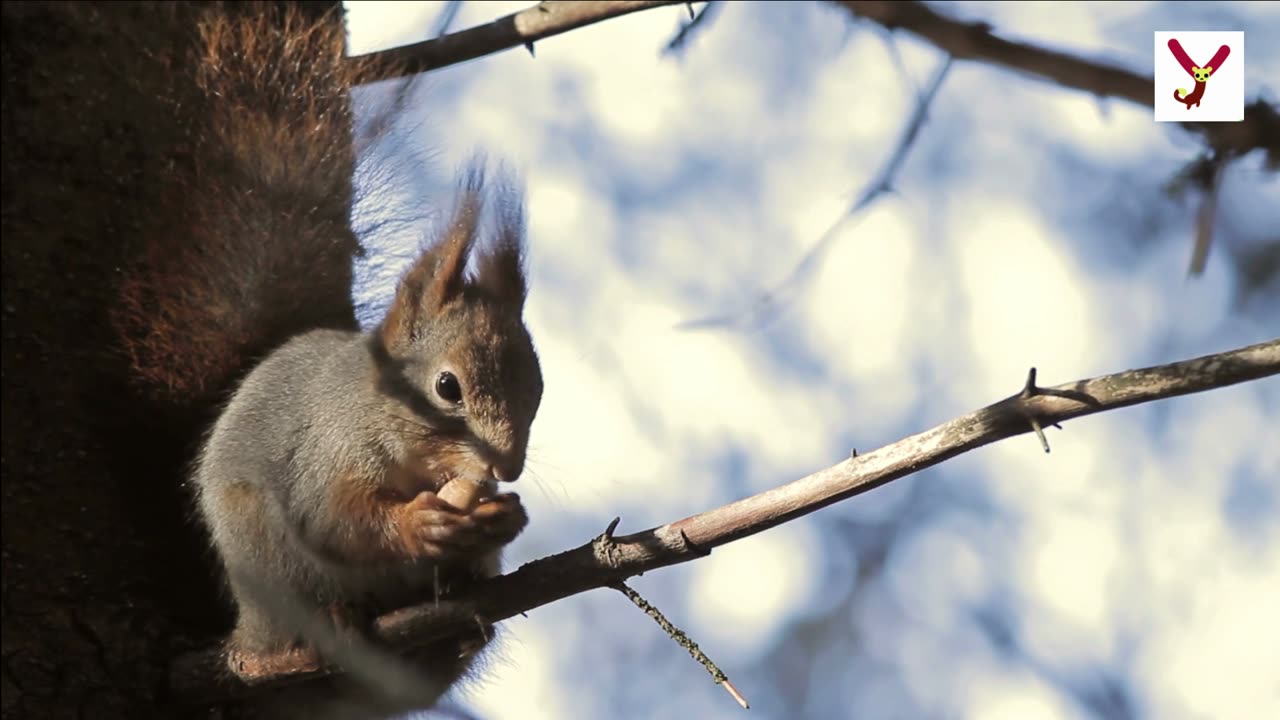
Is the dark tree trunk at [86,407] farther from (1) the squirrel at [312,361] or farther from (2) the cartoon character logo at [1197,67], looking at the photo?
(2) the cartoon character logo at [1197,67]

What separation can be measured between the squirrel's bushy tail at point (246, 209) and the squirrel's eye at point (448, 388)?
0.29 metres

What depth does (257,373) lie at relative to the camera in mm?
1681

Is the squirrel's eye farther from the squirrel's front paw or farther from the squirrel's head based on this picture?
the squirrel's front paw

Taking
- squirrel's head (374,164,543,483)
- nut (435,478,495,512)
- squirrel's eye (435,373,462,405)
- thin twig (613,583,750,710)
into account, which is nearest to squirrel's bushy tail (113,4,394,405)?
squirrel's head (374,164,543,483)

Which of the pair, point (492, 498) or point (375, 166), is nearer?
point (492, 498)

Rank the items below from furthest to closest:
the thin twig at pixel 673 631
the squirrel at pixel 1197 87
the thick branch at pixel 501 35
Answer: the squirrel at pixel 1197 87 < the thick branch at pixel 501 35 < the thin twig at pixel 673 631

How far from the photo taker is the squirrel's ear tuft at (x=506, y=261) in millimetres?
1745

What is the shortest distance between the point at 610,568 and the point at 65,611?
60 cm

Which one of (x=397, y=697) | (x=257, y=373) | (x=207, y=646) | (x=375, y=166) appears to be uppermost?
(x=375, y=166)

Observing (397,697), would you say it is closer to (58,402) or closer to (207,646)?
(207,646)

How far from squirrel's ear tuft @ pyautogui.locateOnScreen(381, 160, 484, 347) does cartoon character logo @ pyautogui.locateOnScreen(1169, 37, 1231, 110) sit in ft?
4.04

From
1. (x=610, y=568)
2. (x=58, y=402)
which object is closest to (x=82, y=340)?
(x=58, y=402)

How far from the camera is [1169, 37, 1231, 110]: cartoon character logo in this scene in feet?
6.96

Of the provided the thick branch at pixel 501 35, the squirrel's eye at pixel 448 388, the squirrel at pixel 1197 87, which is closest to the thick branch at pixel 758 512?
the squirrel's eye at pixel 448 388
